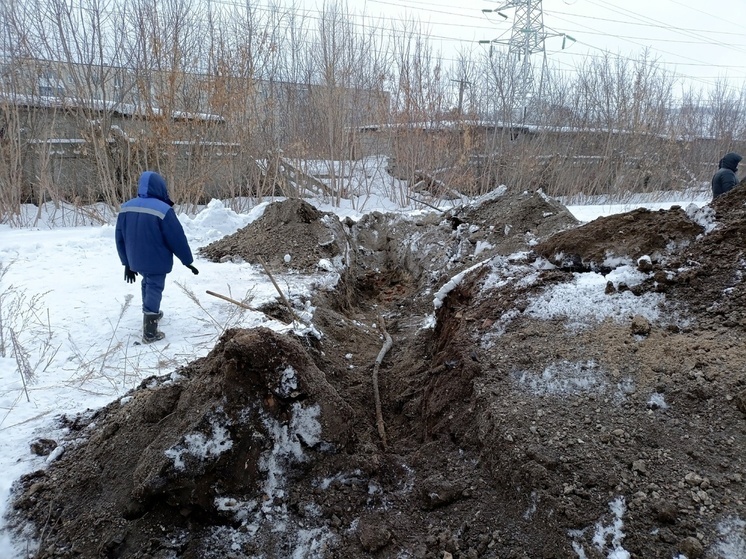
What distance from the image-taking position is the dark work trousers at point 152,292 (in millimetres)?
4543

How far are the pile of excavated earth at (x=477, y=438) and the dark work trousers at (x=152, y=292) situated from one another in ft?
3.98

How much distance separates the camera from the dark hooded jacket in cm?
443

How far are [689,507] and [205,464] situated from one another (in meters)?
2.23

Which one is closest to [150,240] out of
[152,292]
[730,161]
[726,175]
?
[152,292]

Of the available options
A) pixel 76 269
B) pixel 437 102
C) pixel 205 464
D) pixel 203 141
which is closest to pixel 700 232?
pixel 205 464

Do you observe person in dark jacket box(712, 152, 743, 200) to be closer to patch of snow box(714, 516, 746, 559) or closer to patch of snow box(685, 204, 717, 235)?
patch of snow box(685, 204, 717, 235)

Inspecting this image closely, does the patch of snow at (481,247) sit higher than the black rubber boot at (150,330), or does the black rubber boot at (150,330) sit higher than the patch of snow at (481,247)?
the patch of snow at (481,247)

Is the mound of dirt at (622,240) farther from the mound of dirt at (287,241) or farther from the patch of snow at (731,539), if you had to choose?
the mound of dirt at (287,241)

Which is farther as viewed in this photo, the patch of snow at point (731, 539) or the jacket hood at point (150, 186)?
the jacket hood at point (150, 186)

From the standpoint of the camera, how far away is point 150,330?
4.46 meters

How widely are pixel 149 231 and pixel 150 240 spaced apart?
9 cm

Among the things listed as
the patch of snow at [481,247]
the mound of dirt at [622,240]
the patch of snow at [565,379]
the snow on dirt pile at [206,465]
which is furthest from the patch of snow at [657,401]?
the patch of snow at [481,247]

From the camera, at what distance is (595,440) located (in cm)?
218

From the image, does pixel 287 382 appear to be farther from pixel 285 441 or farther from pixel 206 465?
pixel 206 465
